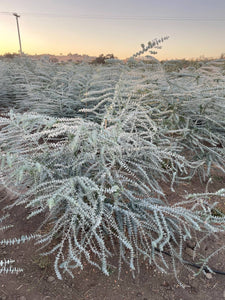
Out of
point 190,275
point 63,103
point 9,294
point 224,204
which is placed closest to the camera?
point 9,294

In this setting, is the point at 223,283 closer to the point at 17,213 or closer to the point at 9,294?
the point at 9,294


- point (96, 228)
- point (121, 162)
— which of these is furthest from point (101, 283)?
point (121, 162)

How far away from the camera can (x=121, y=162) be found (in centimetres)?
107

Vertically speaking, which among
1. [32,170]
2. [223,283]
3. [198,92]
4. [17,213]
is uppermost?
[198,92]

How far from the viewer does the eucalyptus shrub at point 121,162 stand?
0.99 m

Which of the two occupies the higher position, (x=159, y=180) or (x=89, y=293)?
(x=159, y=180)

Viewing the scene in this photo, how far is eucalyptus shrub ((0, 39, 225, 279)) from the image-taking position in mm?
987

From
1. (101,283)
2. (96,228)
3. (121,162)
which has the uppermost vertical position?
(121,162)

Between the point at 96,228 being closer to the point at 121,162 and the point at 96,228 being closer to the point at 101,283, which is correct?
the point at 101,283

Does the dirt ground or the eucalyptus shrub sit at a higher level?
the eucalyptus shrub

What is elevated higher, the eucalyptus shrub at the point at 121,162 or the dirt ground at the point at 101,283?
the eucalyptus shrub at the point at 121,162

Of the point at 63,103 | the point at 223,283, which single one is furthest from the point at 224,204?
the point at 63,103

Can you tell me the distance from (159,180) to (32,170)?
3.31 feet

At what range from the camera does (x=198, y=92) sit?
1.93 metres
